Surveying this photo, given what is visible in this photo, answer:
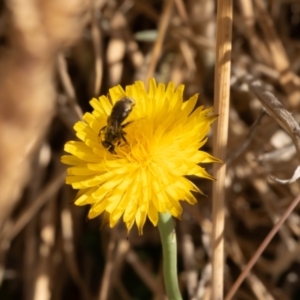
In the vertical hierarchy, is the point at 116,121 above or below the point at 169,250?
above

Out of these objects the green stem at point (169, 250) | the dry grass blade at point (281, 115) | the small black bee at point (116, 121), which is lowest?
the green stem at point (169, 250)

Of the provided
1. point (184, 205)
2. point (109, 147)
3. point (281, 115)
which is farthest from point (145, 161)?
point (184, 205)

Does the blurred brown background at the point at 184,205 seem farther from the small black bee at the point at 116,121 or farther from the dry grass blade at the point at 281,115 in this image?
the small black bee at the point at 116,121

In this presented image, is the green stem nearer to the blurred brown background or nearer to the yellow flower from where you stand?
the yellow flower


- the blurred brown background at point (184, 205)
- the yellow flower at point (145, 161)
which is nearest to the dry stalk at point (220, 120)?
the yellow flower at point (145, 161)

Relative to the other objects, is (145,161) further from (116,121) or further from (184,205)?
(184,205)

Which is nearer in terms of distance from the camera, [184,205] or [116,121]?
[116,121]
